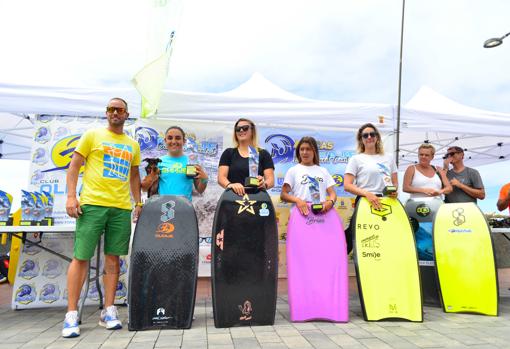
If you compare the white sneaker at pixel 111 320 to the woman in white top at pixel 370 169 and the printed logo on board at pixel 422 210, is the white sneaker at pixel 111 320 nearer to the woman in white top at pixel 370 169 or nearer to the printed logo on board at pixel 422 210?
the woman in white top at pixel 370 169

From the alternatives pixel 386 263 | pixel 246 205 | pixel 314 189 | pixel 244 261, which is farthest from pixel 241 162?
pixel 386 263

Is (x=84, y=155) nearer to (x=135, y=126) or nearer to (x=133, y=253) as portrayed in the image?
(x=133, y=253)

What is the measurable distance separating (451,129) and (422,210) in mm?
1660

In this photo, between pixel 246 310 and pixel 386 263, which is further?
pixel 386 263

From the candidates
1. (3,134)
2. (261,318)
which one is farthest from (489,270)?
(3,134)

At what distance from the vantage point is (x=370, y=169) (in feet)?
10.2

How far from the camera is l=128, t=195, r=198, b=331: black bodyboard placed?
8.11 ft

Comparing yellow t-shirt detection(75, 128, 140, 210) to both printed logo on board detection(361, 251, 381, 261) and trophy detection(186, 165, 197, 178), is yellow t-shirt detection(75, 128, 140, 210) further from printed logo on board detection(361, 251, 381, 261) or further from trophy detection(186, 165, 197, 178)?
printed logo on board detection(361, 251, 381, 261)

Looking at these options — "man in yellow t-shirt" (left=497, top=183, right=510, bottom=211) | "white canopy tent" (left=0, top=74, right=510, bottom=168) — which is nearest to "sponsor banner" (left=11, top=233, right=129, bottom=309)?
"white canopy tent" (left=0, top=74, right=510, bottom=168)

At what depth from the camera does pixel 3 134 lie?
537 centimetres

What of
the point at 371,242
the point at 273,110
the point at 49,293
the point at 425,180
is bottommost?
the point at 49,293

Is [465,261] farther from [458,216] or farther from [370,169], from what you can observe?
[370,169]

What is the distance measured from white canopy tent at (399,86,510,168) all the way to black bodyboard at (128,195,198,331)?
3187 millimetres

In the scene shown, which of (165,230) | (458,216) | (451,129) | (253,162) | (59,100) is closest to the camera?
(165,230)
